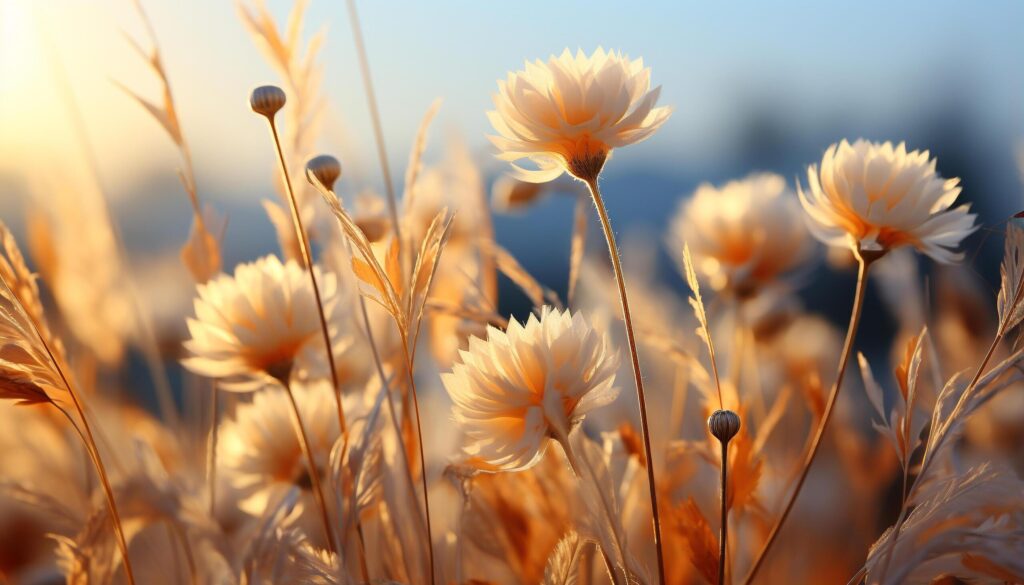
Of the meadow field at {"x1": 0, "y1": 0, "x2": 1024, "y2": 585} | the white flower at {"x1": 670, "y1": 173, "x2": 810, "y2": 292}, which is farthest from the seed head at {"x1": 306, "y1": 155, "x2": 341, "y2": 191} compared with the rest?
the white flower at {"x1": 670, "y1": 173, "x2": 810, "y2": 292}

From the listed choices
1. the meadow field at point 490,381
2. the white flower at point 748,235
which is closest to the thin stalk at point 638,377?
the meadow field at point 490,381

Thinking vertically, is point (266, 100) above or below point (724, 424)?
above

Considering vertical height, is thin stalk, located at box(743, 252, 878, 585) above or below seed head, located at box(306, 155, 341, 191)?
below

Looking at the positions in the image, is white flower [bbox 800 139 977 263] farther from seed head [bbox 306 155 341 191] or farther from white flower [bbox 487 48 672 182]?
seed head [bbox 306 155 341 191]

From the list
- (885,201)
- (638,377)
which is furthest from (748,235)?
(638,377)

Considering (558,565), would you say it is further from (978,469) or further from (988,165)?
(988,165)

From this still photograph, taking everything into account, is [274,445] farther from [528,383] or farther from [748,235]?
[748,235]
